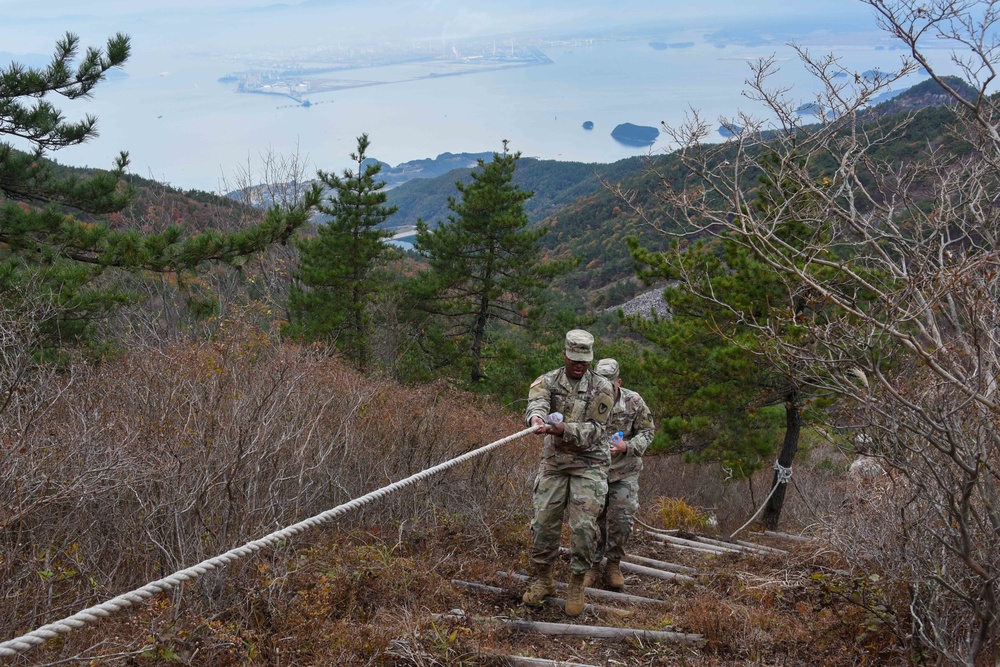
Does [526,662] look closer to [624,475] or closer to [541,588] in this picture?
[541,588]

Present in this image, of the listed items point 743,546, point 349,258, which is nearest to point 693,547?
point 743,546

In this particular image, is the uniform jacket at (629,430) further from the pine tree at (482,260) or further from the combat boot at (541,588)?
the pine tree at (482,260)

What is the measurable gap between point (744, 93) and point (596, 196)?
256 ft

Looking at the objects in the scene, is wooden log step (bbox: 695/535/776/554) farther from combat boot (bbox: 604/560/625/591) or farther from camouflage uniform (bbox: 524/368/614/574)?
camouflage uniform (bbox: 524/368/614/574)

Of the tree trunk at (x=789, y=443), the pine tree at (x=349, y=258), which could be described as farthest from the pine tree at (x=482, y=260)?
the tree trunk at (x=789, y=443)

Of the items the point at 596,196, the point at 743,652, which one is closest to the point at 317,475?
the point at 743,652

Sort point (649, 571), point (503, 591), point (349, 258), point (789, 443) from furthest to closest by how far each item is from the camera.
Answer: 1. point (349, 258)
2. point (789, 443)
3. point (649, 571)
4. point (503, 591)

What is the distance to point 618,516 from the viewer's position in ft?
19.0

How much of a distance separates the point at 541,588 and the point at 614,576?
964 millimetres

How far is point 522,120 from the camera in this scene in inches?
6954

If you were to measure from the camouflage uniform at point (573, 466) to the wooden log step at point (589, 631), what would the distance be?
1.48 feet

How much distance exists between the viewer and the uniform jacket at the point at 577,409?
4945 millimetres

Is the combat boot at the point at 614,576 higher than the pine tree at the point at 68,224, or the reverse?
the pine tree at the point at 68,224

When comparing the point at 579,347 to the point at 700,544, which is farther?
the point at 700,544
